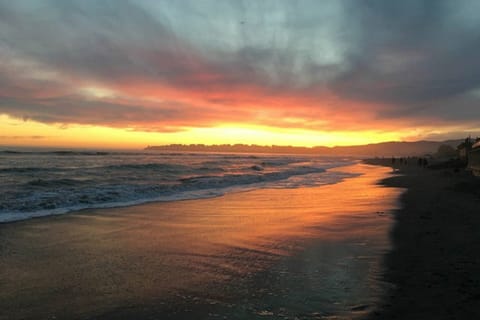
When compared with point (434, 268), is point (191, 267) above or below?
below

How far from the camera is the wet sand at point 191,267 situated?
4.99 meters

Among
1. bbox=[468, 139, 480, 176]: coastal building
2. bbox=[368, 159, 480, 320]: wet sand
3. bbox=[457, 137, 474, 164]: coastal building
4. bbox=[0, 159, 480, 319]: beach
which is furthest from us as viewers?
bbox=[457, 137, 474, 164]: coastal building

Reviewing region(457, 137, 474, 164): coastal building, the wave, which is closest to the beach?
the wave

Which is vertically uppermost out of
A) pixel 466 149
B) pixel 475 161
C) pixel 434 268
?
pixel 466 149

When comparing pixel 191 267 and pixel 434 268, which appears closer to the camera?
pixel 434 268

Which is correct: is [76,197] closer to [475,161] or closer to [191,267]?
[191,267]

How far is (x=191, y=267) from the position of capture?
22.5 ft

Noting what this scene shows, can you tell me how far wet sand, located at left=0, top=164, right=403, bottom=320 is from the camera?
499 centimetres

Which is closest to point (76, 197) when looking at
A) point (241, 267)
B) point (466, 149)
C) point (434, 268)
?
point (241, 267)

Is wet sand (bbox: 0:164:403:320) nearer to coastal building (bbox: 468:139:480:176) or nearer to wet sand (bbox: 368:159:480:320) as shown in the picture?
wet sand (bbox: 368:159:480:320)

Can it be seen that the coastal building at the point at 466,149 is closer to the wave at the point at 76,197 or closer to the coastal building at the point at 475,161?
the coastal building at the point at 475,161

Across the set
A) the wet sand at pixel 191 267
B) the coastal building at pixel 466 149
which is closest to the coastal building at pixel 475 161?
the coastal building at pixel 466 149

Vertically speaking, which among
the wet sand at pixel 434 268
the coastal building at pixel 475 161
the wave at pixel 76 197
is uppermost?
the coastal building at pixel 475 161

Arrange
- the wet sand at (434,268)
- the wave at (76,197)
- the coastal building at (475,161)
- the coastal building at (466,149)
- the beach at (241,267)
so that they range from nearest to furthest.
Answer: the wet sand at (434,268) → the beach at (241,267) → the wave at (76,197) → the coastal building at (475,161) → the coastal building at (466,149)
